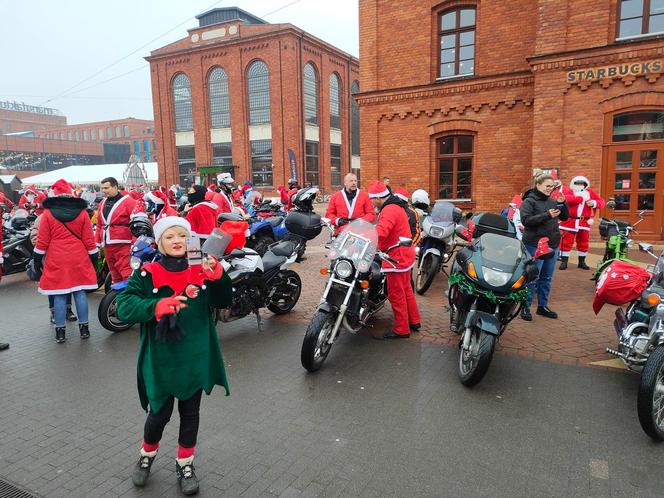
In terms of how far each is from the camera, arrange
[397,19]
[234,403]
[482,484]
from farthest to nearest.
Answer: [397,19] → [234,403] → [482,484]

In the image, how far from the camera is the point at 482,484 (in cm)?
290

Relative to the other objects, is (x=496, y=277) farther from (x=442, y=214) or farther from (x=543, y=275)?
(x=442, y=214)

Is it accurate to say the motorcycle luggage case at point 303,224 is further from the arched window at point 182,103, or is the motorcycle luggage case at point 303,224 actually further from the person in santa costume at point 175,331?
the arched window at point 182,103

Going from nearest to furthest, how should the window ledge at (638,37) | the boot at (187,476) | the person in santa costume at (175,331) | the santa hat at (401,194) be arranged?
the person in santa costume at (175,331)
the boot at (187,476)
the santa hat at (401,194)
the window ledge at (638,37)

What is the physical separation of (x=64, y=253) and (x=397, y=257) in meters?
3.98

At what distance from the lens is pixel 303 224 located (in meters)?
7.33

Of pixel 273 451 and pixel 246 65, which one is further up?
pixel 246 65

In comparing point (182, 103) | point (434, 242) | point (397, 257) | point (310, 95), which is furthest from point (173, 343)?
point (182, 103)

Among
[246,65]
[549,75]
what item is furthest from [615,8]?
[246,65]

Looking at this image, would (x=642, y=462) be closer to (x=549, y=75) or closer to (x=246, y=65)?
(x=549, y=75)

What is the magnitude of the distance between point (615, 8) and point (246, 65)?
27614mm

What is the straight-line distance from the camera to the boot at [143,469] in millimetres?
2914

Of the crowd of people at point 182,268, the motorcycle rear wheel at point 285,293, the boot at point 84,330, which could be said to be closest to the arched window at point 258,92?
the crowd of people at point 182,268

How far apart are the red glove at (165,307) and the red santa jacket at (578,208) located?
27.0 feet
